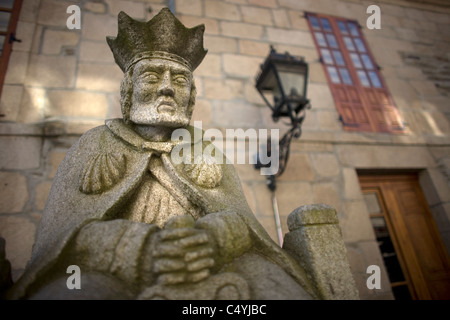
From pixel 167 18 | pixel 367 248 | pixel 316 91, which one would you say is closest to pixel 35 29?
pixel 167 18

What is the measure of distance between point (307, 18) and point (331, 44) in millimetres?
586

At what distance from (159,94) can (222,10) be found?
3.08m

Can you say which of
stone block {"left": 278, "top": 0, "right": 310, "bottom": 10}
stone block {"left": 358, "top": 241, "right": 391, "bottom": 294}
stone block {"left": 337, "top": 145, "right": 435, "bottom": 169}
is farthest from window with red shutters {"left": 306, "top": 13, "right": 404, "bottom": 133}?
stone block {"left": 358, "top": 241, "right": 391, "bottom": 294}

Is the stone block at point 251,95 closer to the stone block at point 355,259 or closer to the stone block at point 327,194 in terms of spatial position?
the stone block at point 327,194

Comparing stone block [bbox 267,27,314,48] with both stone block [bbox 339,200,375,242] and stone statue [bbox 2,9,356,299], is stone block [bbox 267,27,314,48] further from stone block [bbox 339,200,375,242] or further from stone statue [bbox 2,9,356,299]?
stone statue [bbox 2,9,356,299]

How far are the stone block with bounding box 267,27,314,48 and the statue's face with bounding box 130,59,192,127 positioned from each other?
2934mm

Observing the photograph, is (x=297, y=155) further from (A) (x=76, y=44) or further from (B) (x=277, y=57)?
(A) (x=76, y=44)

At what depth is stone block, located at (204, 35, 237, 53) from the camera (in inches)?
133

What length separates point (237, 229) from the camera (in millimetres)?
896

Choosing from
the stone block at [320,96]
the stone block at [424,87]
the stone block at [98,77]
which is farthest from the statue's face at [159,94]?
the stone block at [424,87]

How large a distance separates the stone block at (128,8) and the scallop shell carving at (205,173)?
2973 mm

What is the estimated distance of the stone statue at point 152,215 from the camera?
2.42 ft

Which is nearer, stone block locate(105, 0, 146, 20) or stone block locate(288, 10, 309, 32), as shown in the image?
stone block locate(105, 0, 146, 20)

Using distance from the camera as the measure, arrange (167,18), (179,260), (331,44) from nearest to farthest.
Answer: (179,260) → (167,18) → (331,44)
